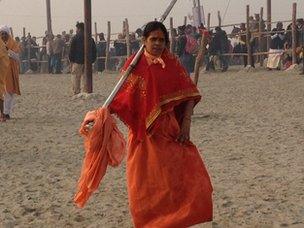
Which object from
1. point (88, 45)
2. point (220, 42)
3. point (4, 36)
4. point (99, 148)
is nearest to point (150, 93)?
point (99, 148)

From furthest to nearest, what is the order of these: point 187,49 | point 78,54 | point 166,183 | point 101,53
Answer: point 101,53 → point 187,49 → point 78,54 → point 166,183

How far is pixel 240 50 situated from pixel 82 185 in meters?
20.1

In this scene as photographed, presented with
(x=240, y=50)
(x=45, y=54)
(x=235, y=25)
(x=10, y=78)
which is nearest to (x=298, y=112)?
(x=10, y=78)

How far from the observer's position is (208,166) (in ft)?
21.0

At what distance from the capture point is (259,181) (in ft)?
18.5

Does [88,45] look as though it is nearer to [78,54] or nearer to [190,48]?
[78,54]

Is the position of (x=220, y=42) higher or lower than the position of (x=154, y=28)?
higher

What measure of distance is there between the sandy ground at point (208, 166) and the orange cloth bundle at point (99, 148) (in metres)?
0.71

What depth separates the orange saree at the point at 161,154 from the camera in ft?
12.7

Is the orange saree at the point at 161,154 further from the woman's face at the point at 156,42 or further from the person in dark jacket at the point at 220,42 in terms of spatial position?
the person in dark jacket at the point at 220,42

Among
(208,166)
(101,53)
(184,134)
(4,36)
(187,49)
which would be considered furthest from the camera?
(101,53)

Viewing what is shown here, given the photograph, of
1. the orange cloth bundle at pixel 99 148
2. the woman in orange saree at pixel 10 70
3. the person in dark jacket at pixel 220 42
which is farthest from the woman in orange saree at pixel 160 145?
the person in dark jacket at pixel 220 42

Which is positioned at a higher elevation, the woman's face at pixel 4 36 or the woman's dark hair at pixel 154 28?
the woman's face at pixel 4 36

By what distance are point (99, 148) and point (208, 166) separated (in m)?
2.64
